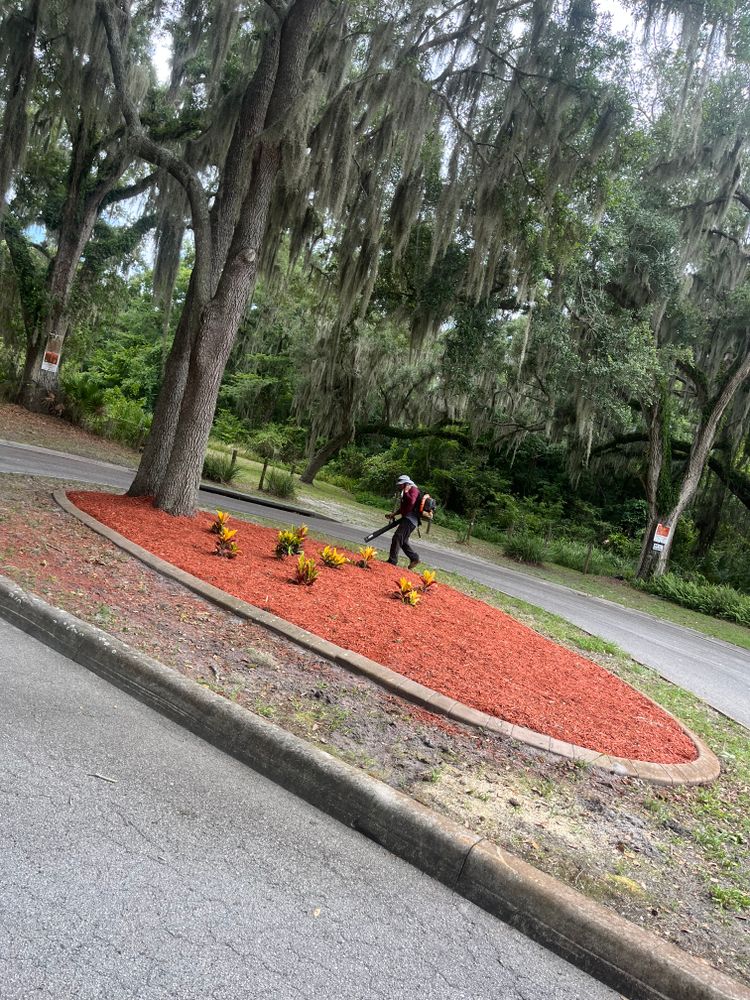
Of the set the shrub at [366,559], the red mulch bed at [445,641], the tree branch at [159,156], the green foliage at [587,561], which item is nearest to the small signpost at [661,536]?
the green foliage at [587,561]

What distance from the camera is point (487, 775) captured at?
4.05 m

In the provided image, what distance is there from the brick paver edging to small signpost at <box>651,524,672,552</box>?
1671 cm

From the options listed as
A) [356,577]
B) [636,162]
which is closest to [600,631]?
[356,577]

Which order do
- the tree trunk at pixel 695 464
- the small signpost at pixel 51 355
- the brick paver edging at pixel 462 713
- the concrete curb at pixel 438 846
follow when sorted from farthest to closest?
the tree trunk at pixel 695 464 → the small signpost at pixel 51 355 → the brick paver edging at pixel 462 713 → the concrete curb at pixel 438 846

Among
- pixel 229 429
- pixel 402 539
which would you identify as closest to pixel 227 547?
pixel 402 539

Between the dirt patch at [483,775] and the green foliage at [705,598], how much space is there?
15356 mm

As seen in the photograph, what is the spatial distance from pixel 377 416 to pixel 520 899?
33.7 metres

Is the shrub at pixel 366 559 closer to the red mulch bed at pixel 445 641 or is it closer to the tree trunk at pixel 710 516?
the red mulch bed at pixel 445 641

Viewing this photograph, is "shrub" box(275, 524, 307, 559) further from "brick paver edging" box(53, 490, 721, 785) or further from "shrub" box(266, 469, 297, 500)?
"shrub" box(266, 469, 297, 500)

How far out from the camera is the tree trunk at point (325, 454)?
93.7ft

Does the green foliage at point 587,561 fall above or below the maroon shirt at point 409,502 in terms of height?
below

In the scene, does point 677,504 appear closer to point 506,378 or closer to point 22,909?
point 506,378

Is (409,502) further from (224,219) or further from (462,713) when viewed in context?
(462,713)

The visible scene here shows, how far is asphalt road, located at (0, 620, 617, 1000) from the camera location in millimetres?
2150
